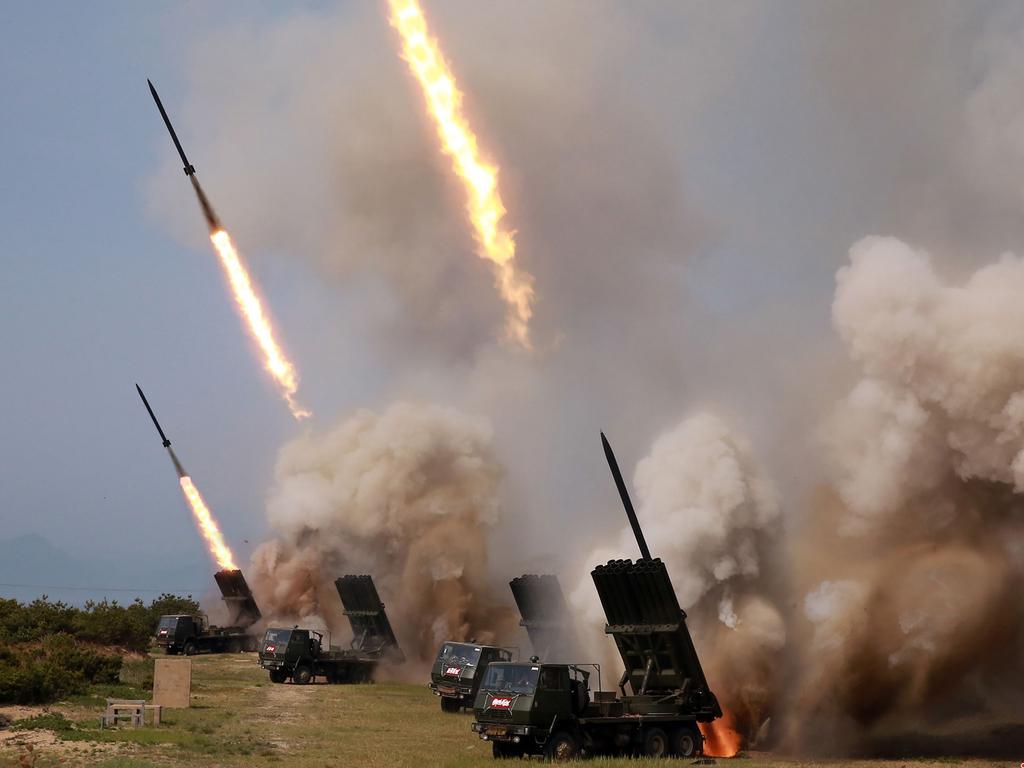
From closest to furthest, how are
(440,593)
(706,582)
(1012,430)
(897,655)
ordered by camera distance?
(1012,430) < (897,655) < (706,582) < (440,593)

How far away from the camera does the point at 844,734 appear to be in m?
29.0

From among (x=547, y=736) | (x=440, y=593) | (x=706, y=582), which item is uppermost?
(x=440, y=593)

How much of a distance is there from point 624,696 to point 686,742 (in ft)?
5.03

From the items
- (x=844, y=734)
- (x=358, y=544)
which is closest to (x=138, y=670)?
(x=358, y=544)

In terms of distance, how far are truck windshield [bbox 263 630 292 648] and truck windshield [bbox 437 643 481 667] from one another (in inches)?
391

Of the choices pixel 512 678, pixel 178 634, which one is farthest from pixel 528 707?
pixel 178 634

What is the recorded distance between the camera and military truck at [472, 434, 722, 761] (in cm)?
2453

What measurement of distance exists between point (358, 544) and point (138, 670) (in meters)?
18.1

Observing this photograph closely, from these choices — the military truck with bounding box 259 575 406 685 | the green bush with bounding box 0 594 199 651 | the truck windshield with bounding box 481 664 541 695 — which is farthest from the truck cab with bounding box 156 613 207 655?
the truck windshield with bounding box 481 664 541 695

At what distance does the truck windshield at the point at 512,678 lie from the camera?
24688 mm

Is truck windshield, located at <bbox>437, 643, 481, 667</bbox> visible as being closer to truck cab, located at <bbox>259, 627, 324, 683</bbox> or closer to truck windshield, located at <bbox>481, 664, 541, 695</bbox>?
truck cab, located at <bbox>259, 627, 324, 683</bbox>

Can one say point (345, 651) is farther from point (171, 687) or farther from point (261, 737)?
point (261, 737)

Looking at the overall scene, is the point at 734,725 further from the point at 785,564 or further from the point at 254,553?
the point at 254,553

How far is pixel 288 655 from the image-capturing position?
149 ft
